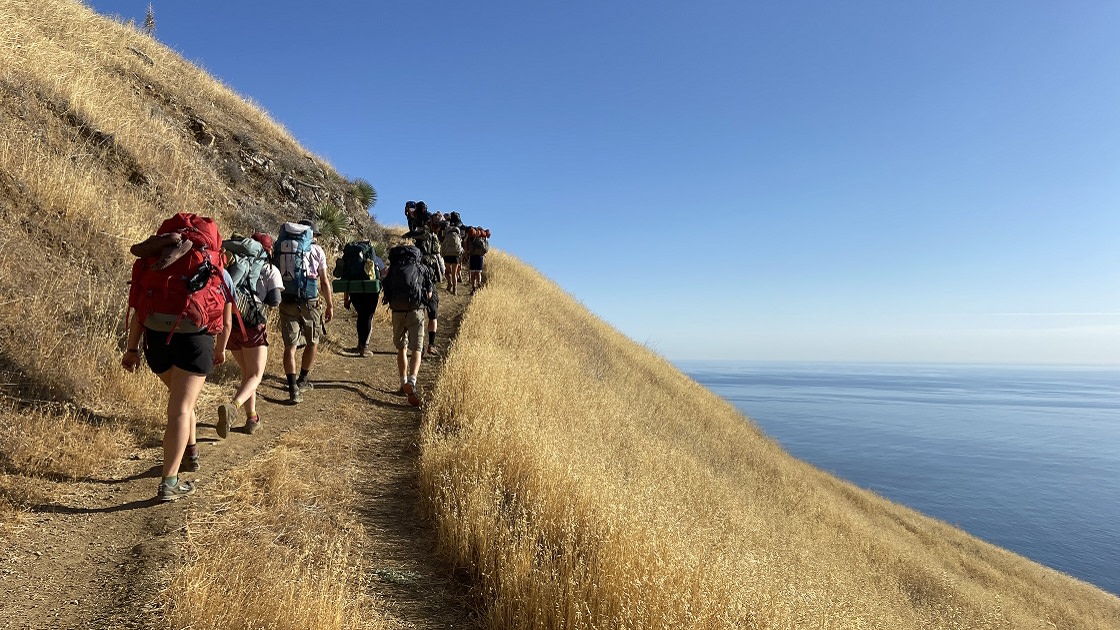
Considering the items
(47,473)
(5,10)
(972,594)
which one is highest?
(5,10)

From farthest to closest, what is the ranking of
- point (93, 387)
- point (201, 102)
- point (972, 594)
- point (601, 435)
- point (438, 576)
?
point (201, 102), point (972, 594), point (601, 435), point (93, 387), point (438, 576)

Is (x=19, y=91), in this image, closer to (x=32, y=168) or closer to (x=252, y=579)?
(x=32, y=168)

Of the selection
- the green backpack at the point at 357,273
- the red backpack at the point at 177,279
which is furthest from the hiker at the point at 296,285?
the red backpack at the point at 177,279

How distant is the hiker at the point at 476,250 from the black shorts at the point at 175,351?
472 inches

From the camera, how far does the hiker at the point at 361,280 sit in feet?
27.8

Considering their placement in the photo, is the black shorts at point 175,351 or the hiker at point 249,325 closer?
the black shorts at point 175,351

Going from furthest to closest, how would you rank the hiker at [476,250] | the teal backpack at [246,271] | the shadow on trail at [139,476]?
the hiker at [476,250] → the teal backpack at [246,271] → the shadow on trail at [139,476]

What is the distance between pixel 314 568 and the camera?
2.74 m

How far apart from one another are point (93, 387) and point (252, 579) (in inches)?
139

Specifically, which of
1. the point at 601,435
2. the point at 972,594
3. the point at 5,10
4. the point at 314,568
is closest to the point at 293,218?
the point at 5,10

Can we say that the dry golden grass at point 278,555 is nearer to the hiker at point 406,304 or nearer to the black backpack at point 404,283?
the hiker at point 406,304

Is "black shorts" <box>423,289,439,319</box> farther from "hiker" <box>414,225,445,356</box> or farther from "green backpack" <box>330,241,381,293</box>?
"green backpack" <box>330,241,381,293</box>

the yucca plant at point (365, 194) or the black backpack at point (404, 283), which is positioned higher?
the yucca plant at point (365, 194)

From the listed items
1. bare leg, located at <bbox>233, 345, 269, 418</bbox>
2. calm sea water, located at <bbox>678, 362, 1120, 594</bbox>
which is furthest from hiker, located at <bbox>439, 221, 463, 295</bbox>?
calm sea water, located at <bbox>678, 362, 1120, 594</bbox>
